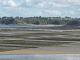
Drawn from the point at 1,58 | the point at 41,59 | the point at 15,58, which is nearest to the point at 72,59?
the point at 41,59

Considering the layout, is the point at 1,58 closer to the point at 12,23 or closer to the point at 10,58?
the point at 10,58

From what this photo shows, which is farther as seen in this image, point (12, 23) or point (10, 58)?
point (12, 23)

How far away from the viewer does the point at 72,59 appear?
44.5 feet

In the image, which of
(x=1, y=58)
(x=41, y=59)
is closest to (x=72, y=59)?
(x=41, y=59)

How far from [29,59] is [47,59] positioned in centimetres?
139

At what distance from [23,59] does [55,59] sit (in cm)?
247

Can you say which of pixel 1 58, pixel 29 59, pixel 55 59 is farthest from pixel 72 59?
pixel 1 58

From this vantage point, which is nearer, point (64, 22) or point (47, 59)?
point (47, 59)

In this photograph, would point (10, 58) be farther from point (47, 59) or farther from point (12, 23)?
point (12, 23)

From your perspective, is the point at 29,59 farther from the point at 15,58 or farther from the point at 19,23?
the point at 19,23

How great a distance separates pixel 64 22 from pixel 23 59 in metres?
178

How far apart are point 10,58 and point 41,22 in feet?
603

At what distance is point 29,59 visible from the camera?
1352cm

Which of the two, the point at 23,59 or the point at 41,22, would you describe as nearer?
the point at 23,59
